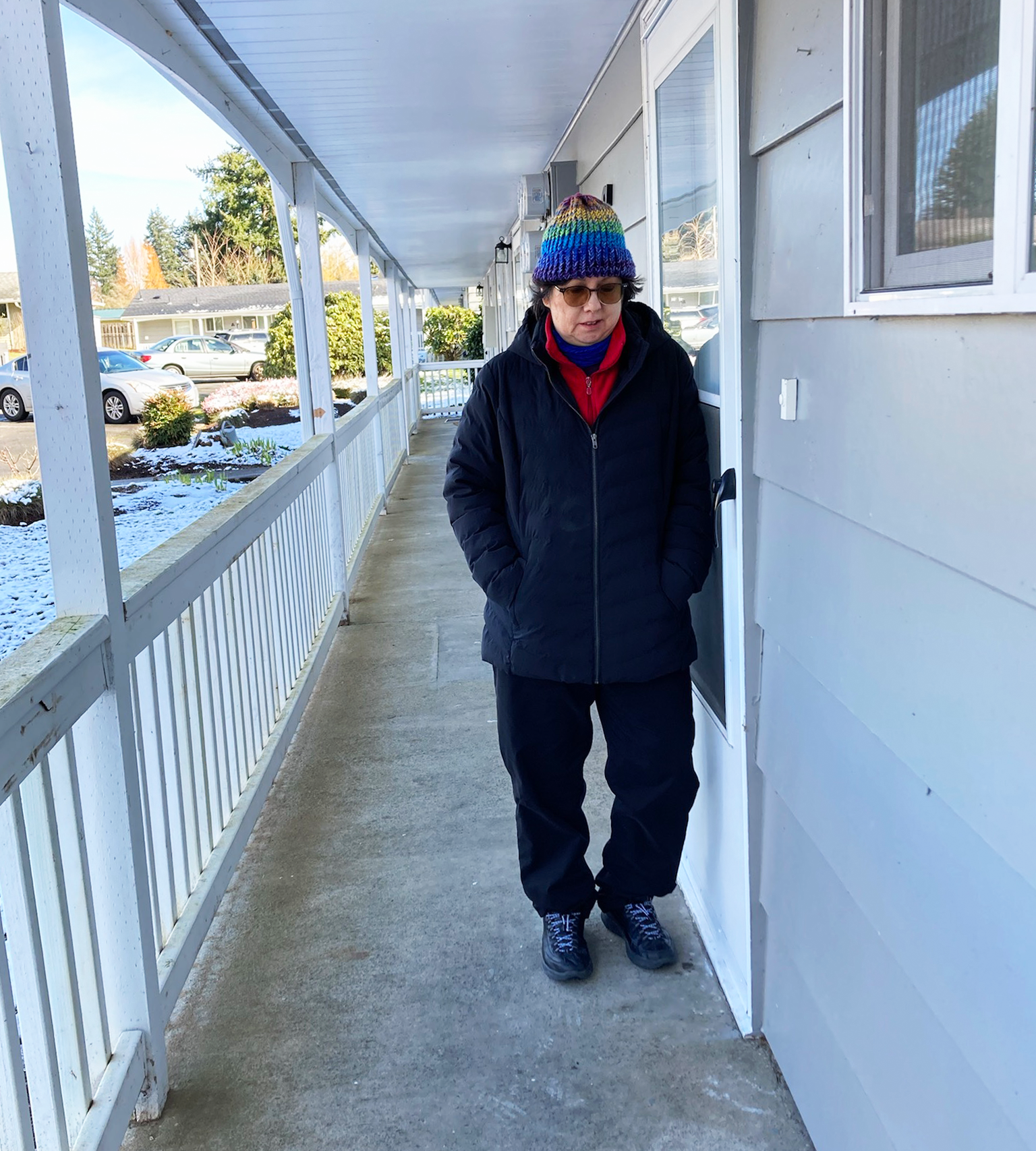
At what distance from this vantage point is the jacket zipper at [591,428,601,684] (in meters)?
1.99

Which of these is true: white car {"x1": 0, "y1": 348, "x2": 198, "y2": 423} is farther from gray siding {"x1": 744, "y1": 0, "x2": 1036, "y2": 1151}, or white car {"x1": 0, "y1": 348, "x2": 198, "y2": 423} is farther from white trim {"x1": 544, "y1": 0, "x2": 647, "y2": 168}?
white trim {"x1": 544, "y1": 0, "x2": 647, "y2": 168}

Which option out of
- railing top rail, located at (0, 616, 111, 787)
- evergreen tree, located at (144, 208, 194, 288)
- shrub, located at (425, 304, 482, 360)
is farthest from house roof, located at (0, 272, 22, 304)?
shrub, located at (425, 304, 482, 360)

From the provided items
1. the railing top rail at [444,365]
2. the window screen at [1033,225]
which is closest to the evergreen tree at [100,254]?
the window screen at [1033,225]

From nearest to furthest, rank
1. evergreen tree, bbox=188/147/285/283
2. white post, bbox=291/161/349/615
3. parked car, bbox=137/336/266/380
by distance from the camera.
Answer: parked car, bbox=137/336/266/380 < evergreen tree, bbox=188/147/285/283 < white post, bbox=291/161/349/615

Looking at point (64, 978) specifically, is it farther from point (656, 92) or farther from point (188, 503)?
point (656, 92)

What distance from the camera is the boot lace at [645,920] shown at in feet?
7.59

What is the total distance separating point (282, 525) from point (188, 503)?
3.12 feet

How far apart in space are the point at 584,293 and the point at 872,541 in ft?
2.79

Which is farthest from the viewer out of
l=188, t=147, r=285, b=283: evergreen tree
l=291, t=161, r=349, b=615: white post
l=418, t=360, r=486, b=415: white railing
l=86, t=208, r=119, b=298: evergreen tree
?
l=418, t=360, r=486, b=415: white railing

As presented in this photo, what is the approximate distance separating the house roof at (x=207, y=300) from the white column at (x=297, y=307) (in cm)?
16

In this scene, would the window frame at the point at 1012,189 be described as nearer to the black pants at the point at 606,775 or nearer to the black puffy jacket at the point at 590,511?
the black puffy jacket at the point at 590,511

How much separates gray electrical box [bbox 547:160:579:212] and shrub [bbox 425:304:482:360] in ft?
74.6

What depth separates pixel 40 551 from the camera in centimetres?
194

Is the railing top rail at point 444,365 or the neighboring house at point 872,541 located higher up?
the railing top rail at point 444,365
